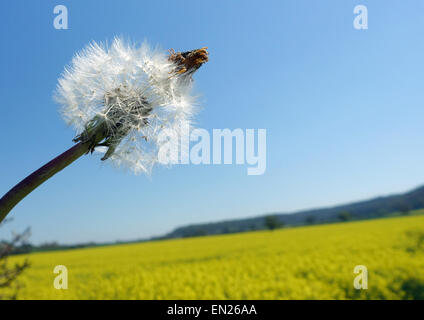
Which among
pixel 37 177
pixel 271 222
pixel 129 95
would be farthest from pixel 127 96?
pixel 271 222

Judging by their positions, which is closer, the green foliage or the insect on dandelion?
the insect on dandelion

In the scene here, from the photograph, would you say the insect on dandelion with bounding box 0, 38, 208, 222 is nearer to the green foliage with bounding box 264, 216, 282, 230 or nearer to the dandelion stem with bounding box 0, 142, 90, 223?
the dandelion stem with bounding box 0, 142, 90, 223

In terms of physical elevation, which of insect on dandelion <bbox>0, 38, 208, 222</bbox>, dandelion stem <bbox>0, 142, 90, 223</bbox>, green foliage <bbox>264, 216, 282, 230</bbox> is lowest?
green foliage <bbox>264, 216, 282, 230</bbox>

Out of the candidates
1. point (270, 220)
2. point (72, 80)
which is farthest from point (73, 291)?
point (270, 220)

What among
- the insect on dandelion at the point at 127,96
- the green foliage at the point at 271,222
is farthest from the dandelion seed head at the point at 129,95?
the green foliage at the point at 271,222

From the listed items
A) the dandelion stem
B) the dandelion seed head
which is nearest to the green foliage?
the dandelion seed head

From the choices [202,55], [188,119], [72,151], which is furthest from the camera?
[188,119]

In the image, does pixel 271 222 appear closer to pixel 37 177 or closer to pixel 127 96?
pixel 127 96
